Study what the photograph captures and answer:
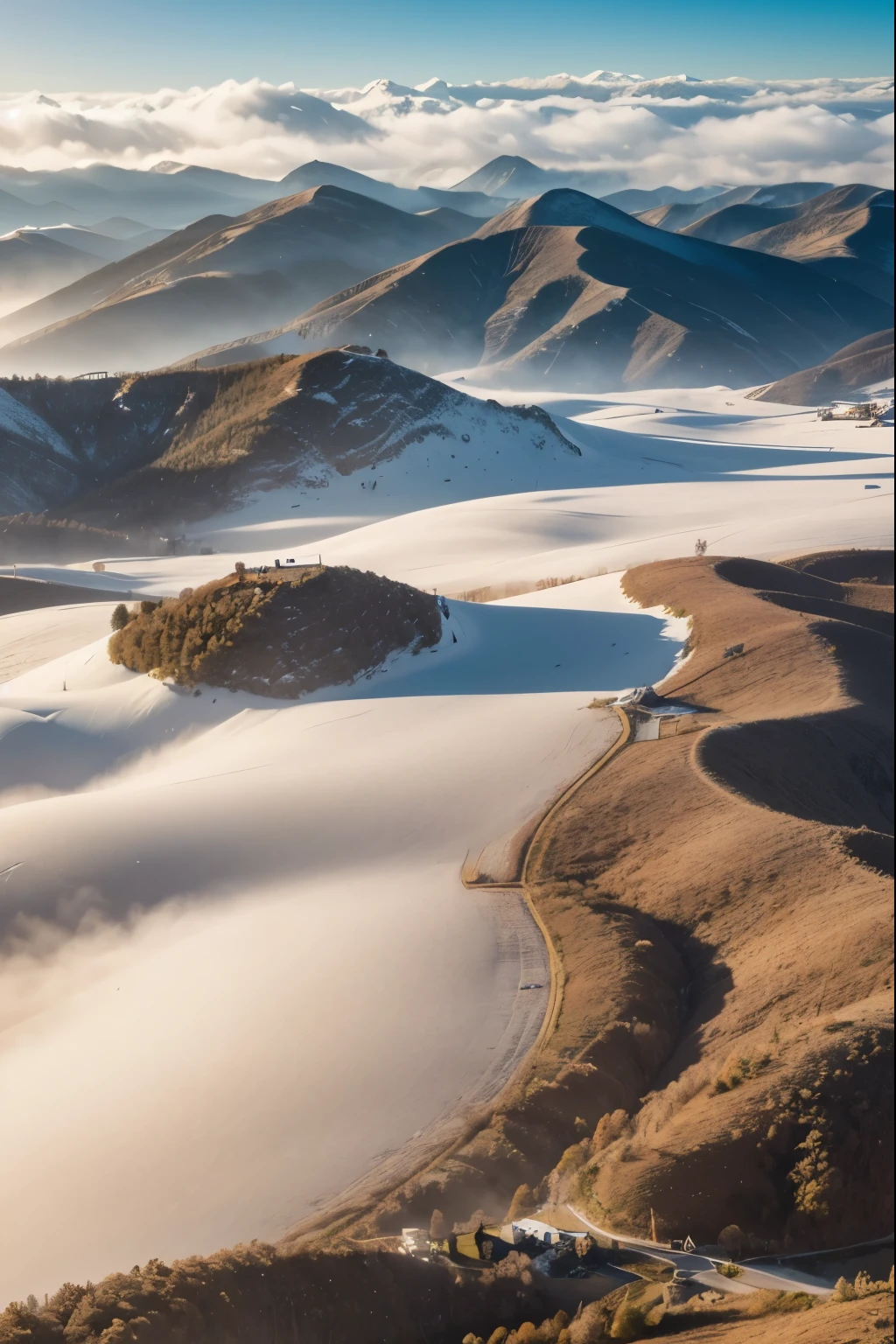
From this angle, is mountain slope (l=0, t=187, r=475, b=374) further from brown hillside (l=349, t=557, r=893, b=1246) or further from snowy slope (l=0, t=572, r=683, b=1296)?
brown hillside (l=349, t=557, r=893, b=1246)

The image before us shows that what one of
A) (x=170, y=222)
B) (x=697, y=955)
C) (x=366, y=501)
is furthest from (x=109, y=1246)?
(x=170, y=222)

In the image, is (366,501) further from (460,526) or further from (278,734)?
(278,734)

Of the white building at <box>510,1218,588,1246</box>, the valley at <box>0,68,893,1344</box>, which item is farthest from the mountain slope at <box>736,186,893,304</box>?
the white building at <box>510,1218,588,1246</box>

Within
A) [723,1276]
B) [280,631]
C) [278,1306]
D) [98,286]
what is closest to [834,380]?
[280,631]

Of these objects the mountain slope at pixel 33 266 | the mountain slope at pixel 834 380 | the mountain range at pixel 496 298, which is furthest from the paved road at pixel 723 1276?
the mountain slope at pixel 33 266

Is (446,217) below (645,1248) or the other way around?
the other way around
